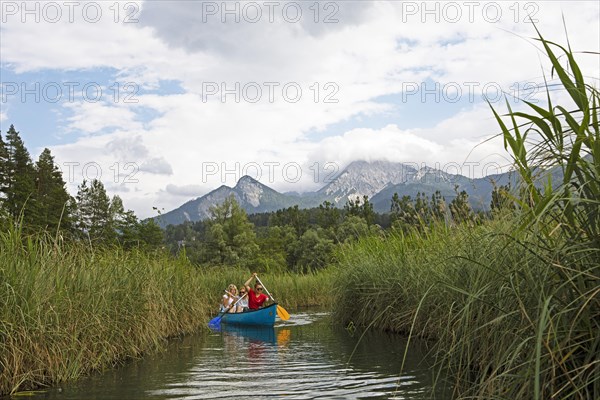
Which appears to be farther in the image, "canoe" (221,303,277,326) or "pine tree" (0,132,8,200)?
"pine tree" (0,132,8,200)

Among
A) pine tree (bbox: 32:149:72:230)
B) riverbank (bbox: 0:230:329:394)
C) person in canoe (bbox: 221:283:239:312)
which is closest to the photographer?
riverbank (bbox: 0:230:329:394)

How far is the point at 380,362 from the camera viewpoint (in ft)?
31.7

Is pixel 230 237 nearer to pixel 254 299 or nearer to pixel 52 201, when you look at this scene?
pixel 52 201

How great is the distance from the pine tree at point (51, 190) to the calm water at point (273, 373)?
124 feet

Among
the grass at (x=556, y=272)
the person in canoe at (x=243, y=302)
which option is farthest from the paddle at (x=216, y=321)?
the grass at (x=556, y=272)

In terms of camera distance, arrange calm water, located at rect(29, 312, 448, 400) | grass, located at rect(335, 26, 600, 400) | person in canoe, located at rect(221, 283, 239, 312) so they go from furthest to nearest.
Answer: person in canoe, located at rect(221, 283, 239, 312)
calm water, located at rect(29, 312, 448, 400)
grass, located at rect(335, 26, 600, 400)

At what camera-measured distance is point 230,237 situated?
57.9 metres

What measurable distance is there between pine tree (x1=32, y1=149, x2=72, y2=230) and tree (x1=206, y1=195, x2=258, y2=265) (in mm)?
12983

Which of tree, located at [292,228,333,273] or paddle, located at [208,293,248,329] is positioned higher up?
tree, located at [292,228,333,273]

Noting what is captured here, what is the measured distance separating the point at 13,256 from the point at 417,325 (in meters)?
6.82

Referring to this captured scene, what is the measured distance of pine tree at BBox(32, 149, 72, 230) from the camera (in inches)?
1888

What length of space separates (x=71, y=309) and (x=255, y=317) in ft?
32.3

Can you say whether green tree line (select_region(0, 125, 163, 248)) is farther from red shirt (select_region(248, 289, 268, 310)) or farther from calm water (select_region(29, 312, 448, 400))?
calm water (select_region(29, 312, 448, 400))

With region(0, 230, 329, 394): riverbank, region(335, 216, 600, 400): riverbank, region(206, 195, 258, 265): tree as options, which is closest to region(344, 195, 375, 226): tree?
region(206, 195, 258, 265): tree
